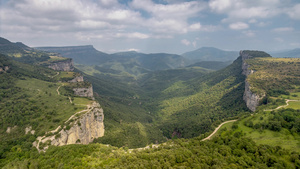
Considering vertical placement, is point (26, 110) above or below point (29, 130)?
above

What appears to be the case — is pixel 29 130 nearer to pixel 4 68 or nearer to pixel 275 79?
pixel 4 68

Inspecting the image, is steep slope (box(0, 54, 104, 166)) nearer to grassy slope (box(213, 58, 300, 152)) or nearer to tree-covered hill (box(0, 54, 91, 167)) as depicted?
tree-covered hill (box(0, 54, 91, 167))

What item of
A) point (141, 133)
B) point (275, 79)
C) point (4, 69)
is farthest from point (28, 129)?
point (275, 79)

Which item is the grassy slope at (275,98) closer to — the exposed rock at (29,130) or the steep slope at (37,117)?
the steep slope at (37,117)

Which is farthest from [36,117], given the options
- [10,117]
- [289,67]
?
[289,67]

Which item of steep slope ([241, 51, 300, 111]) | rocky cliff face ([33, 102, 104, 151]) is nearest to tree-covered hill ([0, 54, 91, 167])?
rocky cliff face ([33, 102, 104, 151])

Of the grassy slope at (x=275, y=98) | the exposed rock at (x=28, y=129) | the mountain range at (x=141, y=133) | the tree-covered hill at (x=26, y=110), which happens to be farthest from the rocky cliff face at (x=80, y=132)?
the grassy slope at (x=275, y=98)

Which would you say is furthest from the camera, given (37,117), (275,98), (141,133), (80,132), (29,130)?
(141,133)

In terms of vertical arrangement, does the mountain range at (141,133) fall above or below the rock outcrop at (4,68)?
below
